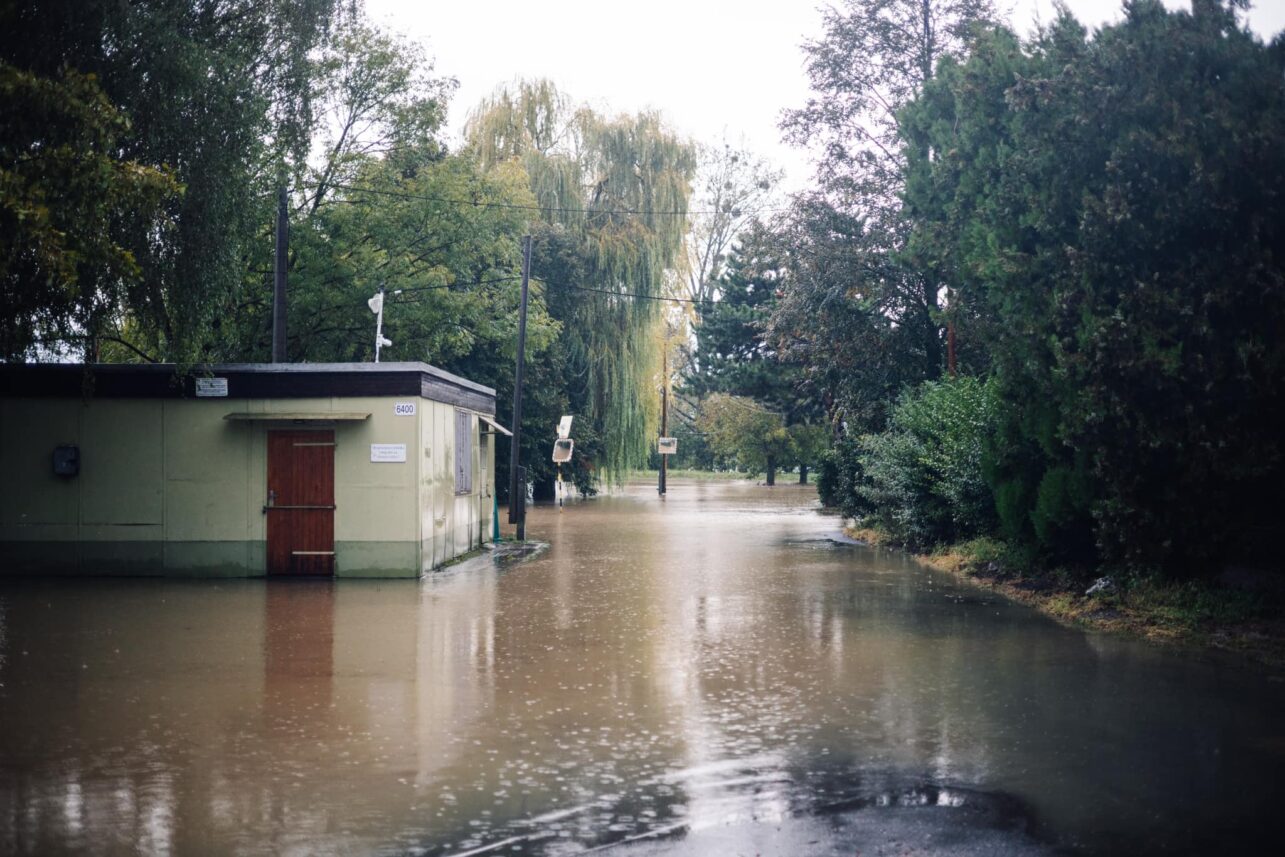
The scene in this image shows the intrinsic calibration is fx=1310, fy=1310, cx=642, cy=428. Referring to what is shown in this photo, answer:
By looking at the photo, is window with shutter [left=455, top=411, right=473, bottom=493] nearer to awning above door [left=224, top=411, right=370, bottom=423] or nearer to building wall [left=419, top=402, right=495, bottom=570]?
building wall [left=419, top=402, right=495, bottom=570]

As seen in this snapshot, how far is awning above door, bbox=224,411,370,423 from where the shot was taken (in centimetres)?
1905

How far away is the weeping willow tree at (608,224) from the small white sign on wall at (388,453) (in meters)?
25.2

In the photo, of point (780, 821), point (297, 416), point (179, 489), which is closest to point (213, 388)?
point (297, 416)

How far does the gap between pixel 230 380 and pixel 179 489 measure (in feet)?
5.83

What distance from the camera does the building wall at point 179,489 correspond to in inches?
758

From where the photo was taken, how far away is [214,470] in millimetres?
19375

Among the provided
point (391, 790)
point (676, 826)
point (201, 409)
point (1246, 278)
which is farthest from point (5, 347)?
point (1246, 278)

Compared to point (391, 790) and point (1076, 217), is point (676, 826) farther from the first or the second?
point (1076, 217)

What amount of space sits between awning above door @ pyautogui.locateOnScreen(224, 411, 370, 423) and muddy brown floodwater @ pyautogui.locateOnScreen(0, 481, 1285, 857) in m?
3.63

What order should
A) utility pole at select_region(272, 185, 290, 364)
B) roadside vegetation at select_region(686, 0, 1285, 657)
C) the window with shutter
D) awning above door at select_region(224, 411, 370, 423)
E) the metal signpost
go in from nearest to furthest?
roadside vegetation at select_region(686, 0, 1285, 657)
awning above door at select_region(224, 411, 370, 423)
the window with shutter
utility pole at select_region(272, 185, 290, 364)
the metal signpost

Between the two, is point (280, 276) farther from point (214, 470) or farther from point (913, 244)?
point (913, 244)

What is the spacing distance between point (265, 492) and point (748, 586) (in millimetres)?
7222

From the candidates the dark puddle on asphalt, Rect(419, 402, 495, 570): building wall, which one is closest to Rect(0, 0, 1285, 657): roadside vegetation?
Rect(419, 402, 495, 570): building wall

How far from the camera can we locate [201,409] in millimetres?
19406
